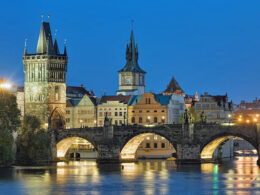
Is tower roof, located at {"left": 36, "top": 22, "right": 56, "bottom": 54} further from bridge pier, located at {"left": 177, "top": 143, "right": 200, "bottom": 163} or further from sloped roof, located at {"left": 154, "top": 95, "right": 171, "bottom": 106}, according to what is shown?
bridge pier, located at {"left": 177, "top": 143, "right": 200, "bottom": 163}

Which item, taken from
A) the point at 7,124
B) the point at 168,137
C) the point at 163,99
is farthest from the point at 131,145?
the point at 163,99

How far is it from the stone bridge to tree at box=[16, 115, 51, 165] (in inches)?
272

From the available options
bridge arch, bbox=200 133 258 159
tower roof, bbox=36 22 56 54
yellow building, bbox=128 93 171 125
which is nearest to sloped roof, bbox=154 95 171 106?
yellow building, bbox=128 93 171 125

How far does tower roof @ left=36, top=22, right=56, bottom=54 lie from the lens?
147500 mm

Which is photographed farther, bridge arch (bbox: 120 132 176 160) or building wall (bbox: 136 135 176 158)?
building wall (bbox: 136 135 176 158)

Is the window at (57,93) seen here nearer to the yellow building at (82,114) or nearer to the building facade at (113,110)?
the yellow building at (82,114)

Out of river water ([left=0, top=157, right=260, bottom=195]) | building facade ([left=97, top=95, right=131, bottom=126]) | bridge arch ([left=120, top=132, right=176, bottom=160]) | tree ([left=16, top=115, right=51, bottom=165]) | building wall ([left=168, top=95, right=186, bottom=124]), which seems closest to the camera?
river water ([left=0, top=157, right=260, bottom=195])

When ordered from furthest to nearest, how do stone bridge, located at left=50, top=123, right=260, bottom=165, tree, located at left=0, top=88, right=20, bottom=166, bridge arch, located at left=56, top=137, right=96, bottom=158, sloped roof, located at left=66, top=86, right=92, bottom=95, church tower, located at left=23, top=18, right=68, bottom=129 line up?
sloped roof, located at left=66, top=86, right=92, bottom=95 < church tower, located at left=23, top=18, right=68, bottom=129 < bridge arch, located at left=56, top=137, right=96, bottom=158 < stone bridge, located at left=50, top=123, right=260, bottom=165 < tree, located at left=0, top=88, right=20, bottom=166

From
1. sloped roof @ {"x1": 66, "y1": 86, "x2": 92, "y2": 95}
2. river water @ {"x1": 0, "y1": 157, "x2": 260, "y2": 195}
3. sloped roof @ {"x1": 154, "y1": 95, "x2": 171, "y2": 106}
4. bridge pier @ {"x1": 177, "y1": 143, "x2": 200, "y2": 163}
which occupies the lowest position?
river water @ {"x1": 0, "y1": 157, "x2": 260, "y2": 195}

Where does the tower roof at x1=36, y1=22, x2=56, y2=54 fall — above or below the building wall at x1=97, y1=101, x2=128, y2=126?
above

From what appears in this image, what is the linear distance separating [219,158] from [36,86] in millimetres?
36745

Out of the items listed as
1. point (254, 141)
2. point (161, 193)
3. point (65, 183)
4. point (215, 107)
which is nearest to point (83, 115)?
point (215, 107)

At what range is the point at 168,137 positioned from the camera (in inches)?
4796

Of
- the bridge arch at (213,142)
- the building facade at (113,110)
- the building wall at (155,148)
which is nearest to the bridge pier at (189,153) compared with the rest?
the bridge arch at (213,142)
